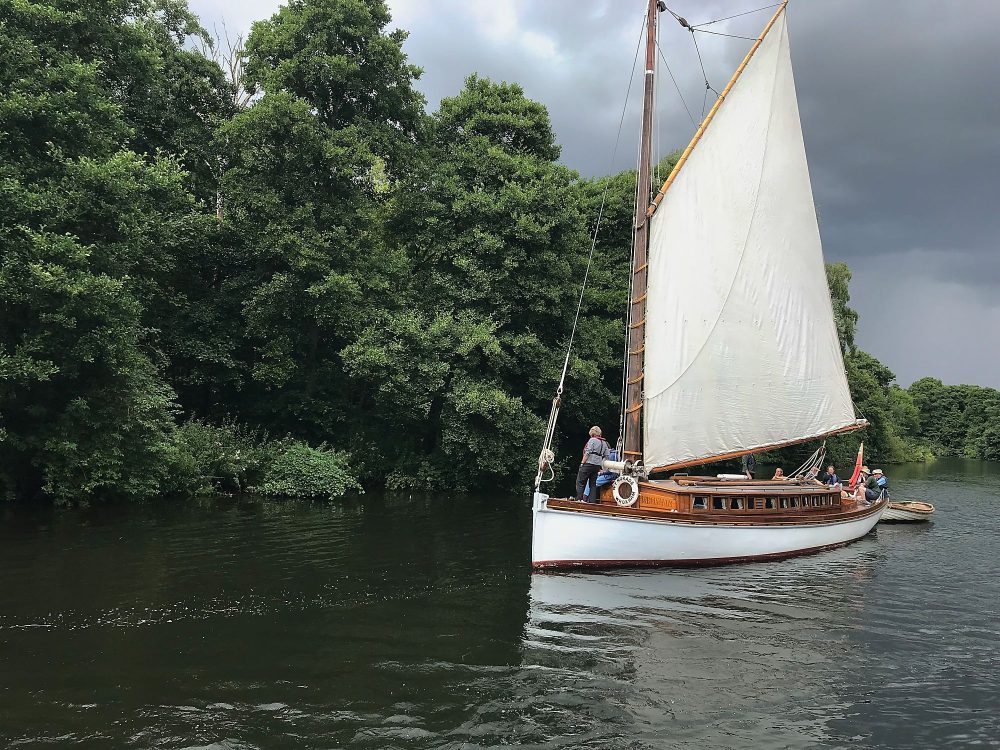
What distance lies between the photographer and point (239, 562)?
1569 centimetres

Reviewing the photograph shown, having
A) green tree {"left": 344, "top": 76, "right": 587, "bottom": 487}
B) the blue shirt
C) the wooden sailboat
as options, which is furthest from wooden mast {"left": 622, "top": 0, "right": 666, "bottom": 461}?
green tree {"left": 344, "top": 76, "right": 587, "bottom": 487}

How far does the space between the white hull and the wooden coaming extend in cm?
15

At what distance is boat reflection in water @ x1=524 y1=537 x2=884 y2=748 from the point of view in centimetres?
833

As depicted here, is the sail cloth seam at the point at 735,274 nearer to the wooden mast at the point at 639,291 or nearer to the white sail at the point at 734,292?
the white sail at the point at 734,292

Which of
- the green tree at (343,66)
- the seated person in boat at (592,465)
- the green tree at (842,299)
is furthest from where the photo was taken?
A: the green tree at (842,299)

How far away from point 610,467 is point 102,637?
11.4 m

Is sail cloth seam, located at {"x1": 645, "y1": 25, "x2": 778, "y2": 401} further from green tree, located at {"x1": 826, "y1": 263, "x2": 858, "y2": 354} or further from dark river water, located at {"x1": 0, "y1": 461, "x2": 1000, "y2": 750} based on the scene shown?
green tree, located at {"x1": 826, "y1": 263, "x2": 858, "y2": 354}

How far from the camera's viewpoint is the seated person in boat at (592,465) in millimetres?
17812

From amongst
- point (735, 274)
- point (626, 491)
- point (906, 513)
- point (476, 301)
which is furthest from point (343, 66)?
point (906, 513)

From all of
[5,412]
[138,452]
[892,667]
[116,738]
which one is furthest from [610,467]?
[5,412]

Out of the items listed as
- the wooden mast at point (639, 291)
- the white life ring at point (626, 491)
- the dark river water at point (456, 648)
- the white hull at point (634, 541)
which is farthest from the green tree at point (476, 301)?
the white hull at point (634, 541)

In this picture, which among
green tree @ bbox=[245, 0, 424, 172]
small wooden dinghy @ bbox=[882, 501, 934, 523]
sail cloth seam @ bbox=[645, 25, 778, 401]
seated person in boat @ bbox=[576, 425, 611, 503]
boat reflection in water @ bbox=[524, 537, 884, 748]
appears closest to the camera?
boat reflection in water @ bbox=[524, 537, 884, 748]

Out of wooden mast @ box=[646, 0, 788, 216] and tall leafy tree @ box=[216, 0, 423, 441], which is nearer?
wooden mast @ box=[646, 0, 788, 216]

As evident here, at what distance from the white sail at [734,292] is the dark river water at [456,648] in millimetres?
4160
